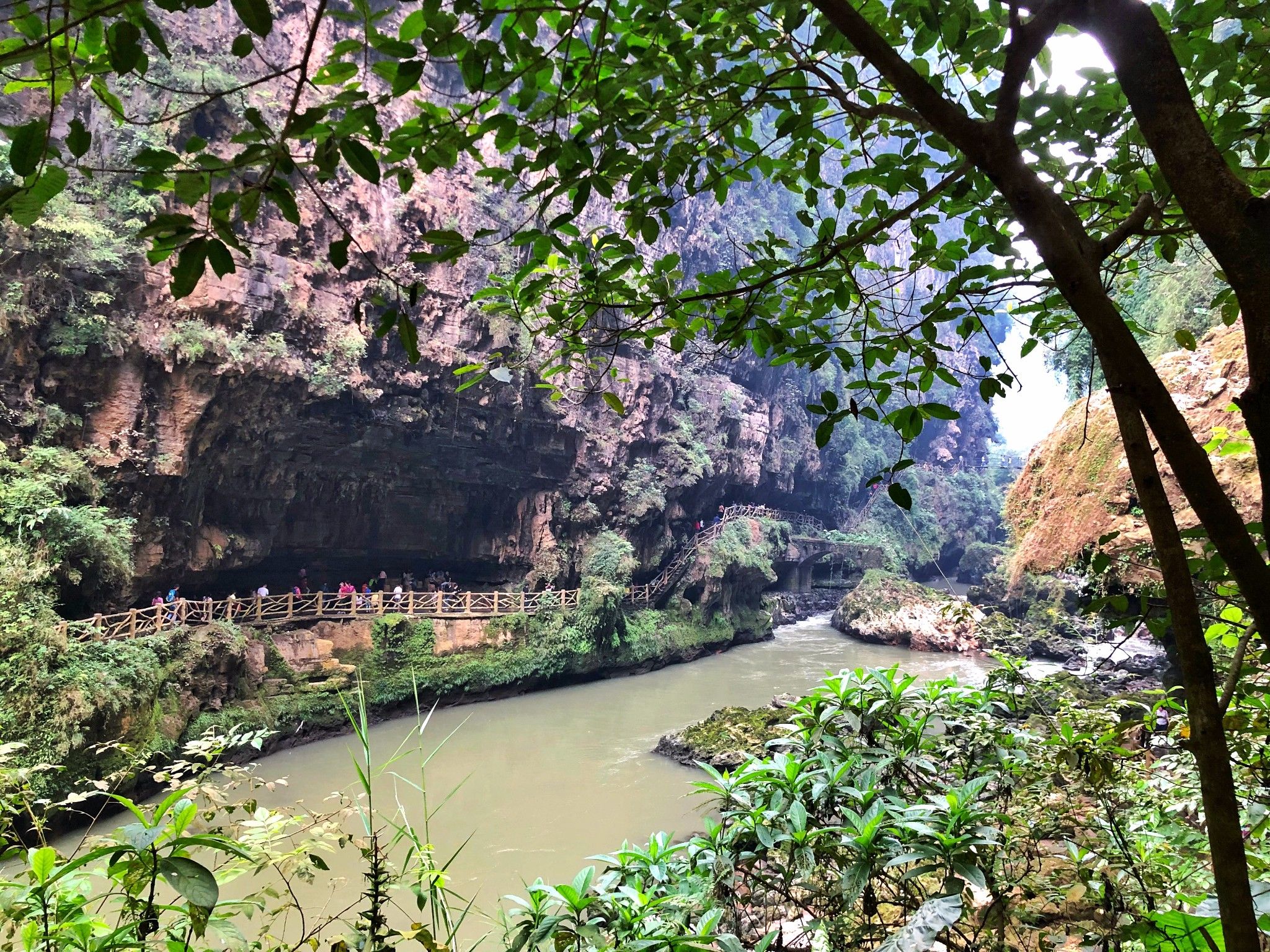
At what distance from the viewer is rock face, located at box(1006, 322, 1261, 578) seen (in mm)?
3936

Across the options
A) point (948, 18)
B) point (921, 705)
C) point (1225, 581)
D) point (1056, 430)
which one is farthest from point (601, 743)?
point (948, 18)

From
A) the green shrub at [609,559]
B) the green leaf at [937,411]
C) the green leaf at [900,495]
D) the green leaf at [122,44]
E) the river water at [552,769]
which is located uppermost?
the green leaf at [122,44]

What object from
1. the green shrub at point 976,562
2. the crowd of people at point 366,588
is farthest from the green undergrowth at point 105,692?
the green shrub at point 976,562

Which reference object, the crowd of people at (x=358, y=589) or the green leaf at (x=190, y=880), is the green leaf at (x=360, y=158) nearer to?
the green leaf at (x=190, y=880)

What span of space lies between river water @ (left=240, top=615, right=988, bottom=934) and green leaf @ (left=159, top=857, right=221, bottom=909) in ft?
9.27

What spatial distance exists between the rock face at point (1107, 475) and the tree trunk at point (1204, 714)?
132 inches

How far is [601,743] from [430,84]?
10340 mm

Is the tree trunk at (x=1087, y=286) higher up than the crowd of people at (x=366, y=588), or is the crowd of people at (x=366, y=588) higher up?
the tree trunk at (x=1087, y=286)

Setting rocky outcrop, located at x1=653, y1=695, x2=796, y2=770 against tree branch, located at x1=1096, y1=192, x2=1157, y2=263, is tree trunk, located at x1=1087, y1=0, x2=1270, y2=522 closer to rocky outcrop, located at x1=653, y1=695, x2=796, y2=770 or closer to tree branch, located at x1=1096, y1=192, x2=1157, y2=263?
tree branch, located at x1=1096, y1=192, x2=1157, y2=263

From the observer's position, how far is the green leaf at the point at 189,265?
0.74 metres

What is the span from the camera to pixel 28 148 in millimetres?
723

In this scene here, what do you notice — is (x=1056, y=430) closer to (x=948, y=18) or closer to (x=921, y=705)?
(x=921, y=705)

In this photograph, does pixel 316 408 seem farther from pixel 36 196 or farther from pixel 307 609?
pixel 36 196

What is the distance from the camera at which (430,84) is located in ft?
35.1
